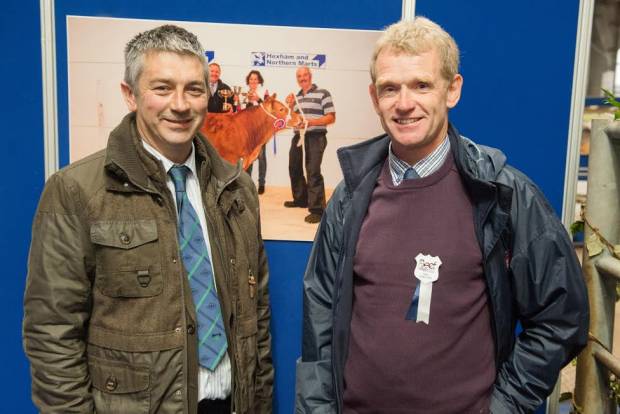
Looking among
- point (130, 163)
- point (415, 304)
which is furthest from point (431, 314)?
point (130, 163)

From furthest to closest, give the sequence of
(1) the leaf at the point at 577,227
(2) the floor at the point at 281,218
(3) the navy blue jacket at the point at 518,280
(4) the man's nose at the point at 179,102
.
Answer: (2) the floor at the point at 281,218 → (1) the leaf at the point at 577,227 → (4) the man's nose at the point at 179,102 → (3) the navy blue jacket at the point at 518,280

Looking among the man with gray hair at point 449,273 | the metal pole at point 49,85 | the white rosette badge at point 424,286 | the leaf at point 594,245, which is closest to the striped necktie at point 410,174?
the man with gray hair at point 449,273

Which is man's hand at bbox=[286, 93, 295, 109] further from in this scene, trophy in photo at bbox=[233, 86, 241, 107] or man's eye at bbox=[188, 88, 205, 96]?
man's eye at bbox=[188, 88, 205, 96]

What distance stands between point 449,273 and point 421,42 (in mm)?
596

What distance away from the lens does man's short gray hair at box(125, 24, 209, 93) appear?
4.88 ft

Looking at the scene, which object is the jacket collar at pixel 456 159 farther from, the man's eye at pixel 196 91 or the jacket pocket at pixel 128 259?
the jacket pocket at pixel 128 259

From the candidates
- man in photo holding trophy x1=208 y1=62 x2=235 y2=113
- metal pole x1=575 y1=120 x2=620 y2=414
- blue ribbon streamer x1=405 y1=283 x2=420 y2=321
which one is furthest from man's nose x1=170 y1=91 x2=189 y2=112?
metal pole x1=575 y1=120 x2=620 y2=414

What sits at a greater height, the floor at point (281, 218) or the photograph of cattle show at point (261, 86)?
the photograph of cattle show at point (261, 86)

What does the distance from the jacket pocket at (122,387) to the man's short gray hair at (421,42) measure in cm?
110

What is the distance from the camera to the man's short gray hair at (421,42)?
1.39m

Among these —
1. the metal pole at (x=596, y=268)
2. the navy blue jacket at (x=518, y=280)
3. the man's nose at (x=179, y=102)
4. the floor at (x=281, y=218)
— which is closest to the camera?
the navy blue jacket at (x=518, y=280)

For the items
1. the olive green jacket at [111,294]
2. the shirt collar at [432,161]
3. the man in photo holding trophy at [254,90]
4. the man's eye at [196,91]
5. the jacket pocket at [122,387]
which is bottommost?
the jacket pocket at [122,387]

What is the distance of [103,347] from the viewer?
59.2 inches

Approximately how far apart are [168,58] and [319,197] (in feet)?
2.54
